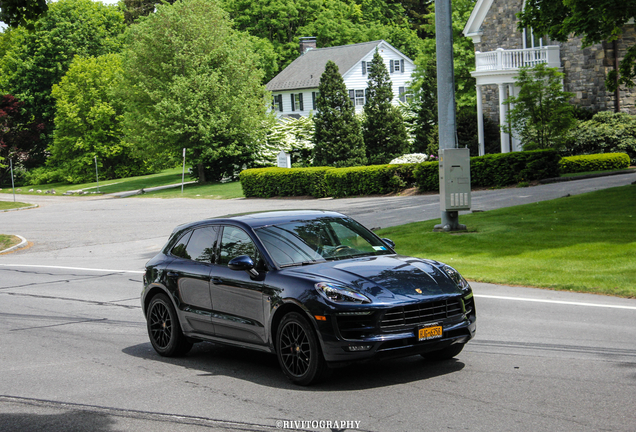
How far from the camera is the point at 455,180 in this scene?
17.8 m

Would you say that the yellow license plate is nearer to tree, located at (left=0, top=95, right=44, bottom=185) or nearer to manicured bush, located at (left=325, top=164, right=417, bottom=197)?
manicured bush, located at (left=325, top=164, right=417, bottom=197)

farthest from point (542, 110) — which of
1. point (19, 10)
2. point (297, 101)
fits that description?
point (297, 101)

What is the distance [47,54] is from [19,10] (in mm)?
82391

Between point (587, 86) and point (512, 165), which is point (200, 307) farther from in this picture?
point (587, 86)

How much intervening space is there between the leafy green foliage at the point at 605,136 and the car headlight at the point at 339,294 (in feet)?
88.7

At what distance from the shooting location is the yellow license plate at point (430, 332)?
22.1 feet

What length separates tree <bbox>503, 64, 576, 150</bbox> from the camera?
99.0ft

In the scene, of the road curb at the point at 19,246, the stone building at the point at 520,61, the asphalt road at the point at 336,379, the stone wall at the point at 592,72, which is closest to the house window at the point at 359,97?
the stone building at the point at 520,61

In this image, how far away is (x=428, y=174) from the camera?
106 feet

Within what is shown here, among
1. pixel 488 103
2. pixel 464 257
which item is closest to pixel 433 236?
pixel 464 257

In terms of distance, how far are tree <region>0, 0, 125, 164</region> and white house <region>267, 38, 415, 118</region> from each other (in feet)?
80.1

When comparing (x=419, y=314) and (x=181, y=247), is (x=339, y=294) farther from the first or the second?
(x=181, y=247)

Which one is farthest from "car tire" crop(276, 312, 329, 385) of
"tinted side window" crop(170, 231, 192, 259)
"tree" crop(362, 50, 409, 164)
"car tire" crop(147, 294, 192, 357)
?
"tree" crop(362, 50, 409, 164)

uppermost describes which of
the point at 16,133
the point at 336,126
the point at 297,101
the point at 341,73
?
the point at 341,73
